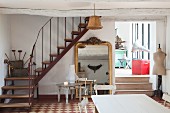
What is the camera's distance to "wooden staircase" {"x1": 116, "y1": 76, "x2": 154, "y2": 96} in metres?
9.79

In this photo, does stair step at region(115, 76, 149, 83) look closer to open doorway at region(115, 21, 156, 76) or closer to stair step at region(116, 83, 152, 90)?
stair step at region(116, 83, 152, 90)

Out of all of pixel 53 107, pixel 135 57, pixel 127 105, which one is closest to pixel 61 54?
pixel 53 107

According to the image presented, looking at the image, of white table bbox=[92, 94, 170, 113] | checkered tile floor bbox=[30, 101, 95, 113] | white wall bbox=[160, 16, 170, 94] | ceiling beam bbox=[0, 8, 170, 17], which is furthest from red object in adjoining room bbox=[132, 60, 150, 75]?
white table bbox=[92, 94, 170, 113]

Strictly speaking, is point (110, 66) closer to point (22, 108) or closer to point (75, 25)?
point (75, 25)

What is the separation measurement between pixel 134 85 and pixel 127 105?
239 inches

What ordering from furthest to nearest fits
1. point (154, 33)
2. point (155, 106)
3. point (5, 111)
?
point (154, 33) < point (5, 111) < point (155, 106)

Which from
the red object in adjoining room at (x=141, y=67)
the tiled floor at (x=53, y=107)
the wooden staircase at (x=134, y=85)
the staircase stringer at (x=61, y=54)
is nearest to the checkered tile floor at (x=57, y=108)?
the tiled floor at (x=53, y=107)

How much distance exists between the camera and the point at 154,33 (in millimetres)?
9938

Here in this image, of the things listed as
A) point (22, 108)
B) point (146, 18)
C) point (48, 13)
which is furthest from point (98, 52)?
point (22, 108)

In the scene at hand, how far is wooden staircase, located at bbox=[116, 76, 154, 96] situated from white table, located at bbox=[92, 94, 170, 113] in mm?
5017

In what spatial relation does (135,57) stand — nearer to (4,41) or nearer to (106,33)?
(106,33)

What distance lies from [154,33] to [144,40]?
3419 mm

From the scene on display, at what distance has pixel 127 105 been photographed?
4.15 meters

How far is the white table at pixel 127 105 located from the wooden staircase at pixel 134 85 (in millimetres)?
5017
